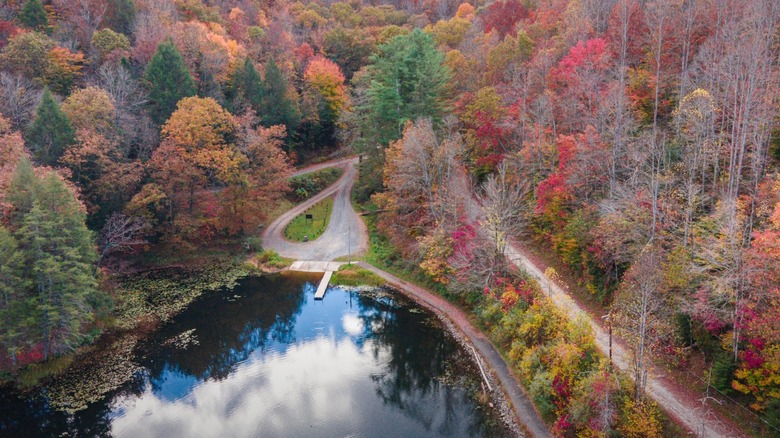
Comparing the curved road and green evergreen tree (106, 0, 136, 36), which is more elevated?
green evergreen tree (106, 0, 136, 36)

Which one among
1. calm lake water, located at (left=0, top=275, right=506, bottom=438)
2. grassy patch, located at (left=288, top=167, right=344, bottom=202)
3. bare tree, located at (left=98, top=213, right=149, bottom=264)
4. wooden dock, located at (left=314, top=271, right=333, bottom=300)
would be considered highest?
grassy patch, located at (left=288, top=167, right=344, bottom=202)

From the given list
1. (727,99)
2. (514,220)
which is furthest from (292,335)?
(727,99)

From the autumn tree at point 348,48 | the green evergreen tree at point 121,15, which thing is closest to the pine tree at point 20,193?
the green evergreen tree at point 121,15

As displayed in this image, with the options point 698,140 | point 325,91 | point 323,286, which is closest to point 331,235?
point 323,286

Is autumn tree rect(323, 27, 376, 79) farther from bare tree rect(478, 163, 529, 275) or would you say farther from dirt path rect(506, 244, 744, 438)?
dirt path rect(506, 244, 744, 438)

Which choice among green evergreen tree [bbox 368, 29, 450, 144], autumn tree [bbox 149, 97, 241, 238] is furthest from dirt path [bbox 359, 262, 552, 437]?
autumn tree [bbox 149, 97, 241, 238]

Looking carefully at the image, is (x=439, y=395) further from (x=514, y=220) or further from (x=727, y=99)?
(x=727, y=99)

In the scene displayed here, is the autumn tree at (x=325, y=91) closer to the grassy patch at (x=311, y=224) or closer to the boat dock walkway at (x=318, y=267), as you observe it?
the grassy patch at (x=311, y=224)
